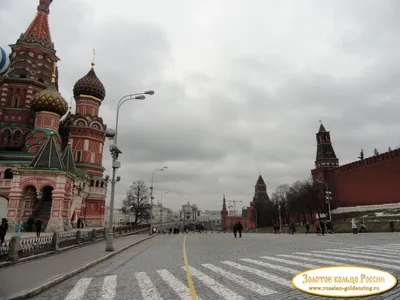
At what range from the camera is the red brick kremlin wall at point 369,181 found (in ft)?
192

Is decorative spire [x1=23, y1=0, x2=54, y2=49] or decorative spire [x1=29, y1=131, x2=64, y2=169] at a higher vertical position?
decorative spire [x1=23, y1=0, x2=54, y2=49]

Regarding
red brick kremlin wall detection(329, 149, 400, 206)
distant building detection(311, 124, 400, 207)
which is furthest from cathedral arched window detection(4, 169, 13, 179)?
red brick kremlin wall detection(329, 149, 400, 206)

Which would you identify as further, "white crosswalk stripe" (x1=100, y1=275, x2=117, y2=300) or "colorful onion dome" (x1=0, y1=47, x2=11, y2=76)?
"colorful onion dome" (x1=0, y1=47, x2=11, y2=76)

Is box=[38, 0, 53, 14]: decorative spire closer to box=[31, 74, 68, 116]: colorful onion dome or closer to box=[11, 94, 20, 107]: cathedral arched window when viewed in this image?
box=[11, 94, 20, 107]: cathedral arched window

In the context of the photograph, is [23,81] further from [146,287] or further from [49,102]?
[146,287]

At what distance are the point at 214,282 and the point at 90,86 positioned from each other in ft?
166

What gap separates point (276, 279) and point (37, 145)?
42285 mm

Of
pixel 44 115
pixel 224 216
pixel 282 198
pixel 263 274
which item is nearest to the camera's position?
pixel 263 274

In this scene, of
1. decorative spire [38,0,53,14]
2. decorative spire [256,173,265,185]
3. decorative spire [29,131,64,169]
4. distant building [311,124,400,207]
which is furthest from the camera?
decorative spire [256,173,265,185]

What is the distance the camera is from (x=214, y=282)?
8.09 meters

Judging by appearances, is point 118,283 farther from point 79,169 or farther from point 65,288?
point 79,169

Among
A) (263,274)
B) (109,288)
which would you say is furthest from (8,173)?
(263,274)

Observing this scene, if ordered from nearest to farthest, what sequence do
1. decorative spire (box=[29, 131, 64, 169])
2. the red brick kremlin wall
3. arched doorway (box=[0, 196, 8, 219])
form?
1. decorative spire (box=[29, 131, 64, 169])
2. arched doorway (box=[0, 196, 8, 219])
3. the red brick kremlin wall

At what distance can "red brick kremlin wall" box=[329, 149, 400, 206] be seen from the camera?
58.5 metres
